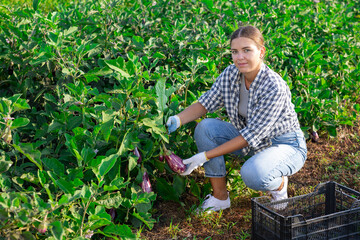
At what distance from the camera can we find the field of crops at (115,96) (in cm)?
230

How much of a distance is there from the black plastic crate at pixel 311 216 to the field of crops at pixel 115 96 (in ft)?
1.70

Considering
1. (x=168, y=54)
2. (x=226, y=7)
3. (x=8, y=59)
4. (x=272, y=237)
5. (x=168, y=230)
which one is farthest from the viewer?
(x=226, y=7)

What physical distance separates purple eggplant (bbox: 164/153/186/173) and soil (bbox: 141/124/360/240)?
0.91 feet

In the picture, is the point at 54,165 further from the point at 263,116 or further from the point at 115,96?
the point at 263,116

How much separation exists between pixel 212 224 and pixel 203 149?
0.45m

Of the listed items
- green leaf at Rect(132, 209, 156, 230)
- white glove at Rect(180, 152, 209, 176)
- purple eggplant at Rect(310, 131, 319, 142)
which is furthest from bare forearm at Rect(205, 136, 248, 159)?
purple eggplant at Rect(310, 131, 319, 142)

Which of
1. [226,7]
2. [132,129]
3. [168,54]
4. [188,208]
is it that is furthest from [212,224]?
[226,7]

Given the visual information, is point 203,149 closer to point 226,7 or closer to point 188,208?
point 188,208

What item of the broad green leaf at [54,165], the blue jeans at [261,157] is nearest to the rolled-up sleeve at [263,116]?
the blue jeans at [261,157]

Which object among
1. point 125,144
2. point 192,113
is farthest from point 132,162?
point 192,113

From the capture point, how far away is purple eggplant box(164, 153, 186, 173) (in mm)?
2739

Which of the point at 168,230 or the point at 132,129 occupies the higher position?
the point at 132,129

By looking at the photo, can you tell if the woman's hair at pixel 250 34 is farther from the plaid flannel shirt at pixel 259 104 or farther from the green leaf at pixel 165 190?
the green leaf at pixel 165 190

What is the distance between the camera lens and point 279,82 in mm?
2768
